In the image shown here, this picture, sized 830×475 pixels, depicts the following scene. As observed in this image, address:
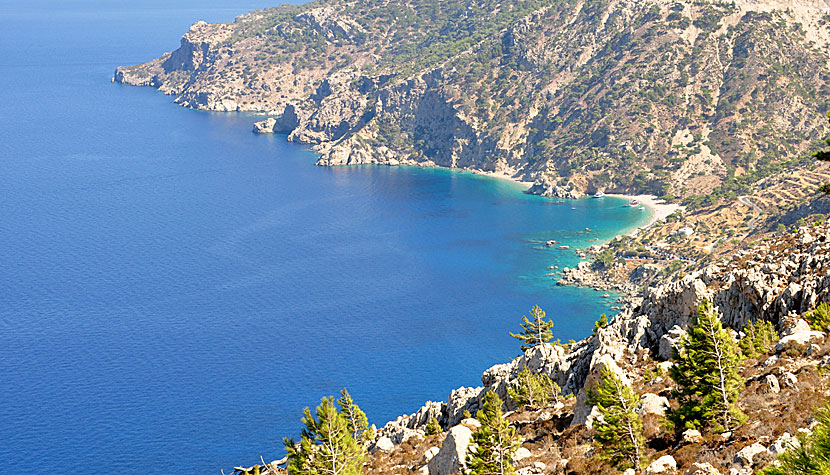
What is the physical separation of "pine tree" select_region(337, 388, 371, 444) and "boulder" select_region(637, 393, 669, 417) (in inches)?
1215

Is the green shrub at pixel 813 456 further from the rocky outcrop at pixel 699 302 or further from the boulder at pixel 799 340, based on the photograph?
the rocky outcrop at pixel 699 302

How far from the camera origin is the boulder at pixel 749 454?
35.4 metres

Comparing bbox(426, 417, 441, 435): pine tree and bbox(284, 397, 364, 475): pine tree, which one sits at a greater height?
bbox(284, 397, 364, 475): pine tree

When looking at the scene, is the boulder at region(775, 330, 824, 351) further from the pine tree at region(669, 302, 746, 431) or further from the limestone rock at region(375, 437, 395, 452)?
the limestone rock at region(375, 437, 395, 452)

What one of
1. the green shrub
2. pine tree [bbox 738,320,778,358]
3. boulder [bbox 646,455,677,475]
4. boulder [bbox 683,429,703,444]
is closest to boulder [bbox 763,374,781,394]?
boulder [bbox 683,429,703,444]

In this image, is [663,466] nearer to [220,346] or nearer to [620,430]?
[620,430]

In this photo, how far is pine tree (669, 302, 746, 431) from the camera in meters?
42.9

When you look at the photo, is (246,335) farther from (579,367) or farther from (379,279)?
(579,367)

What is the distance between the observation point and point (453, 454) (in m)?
52.2

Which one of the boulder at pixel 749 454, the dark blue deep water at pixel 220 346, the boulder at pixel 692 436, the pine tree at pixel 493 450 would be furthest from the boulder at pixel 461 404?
the dark blue deep water at pixel 220 346

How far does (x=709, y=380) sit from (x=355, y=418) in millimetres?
41666

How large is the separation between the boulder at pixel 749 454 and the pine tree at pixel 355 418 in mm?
→ 42424

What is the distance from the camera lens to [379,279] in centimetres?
19075

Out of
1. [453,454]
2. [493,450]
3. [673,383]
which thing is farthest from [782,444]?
[453,454]
